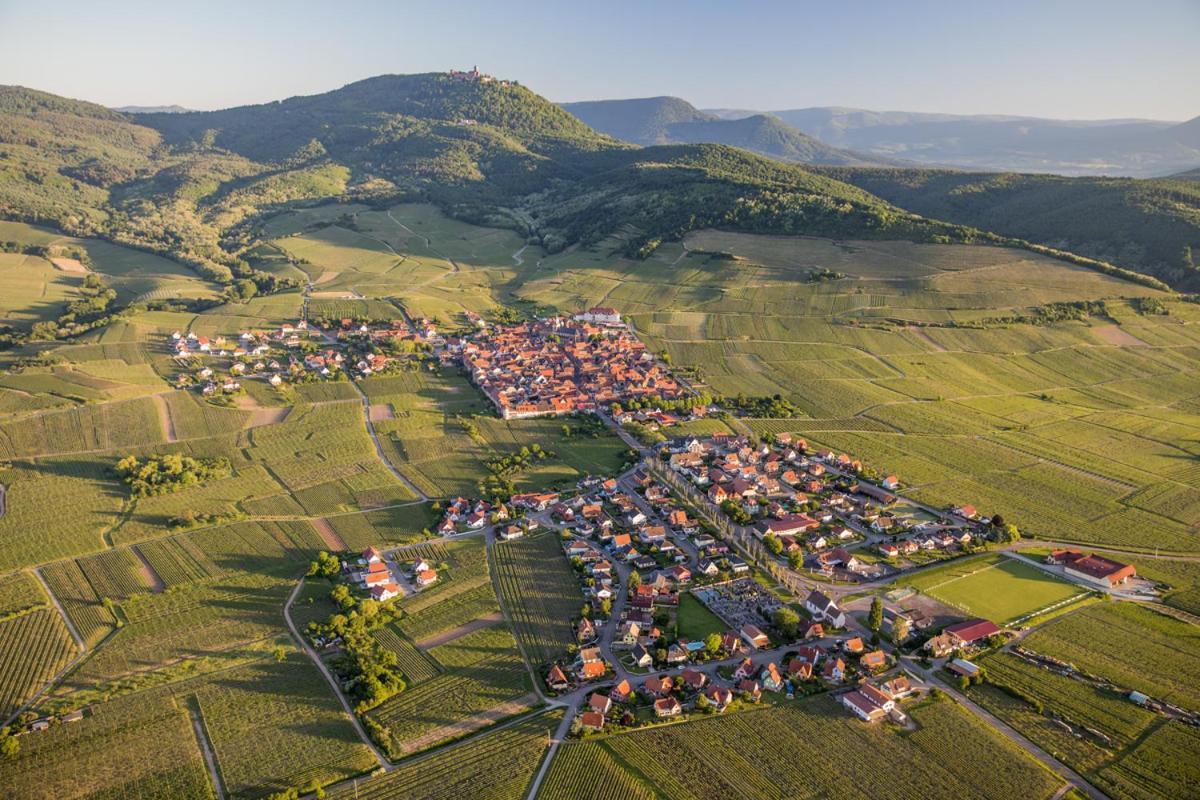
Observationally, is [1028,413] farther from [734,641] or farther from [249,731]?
[249,731]

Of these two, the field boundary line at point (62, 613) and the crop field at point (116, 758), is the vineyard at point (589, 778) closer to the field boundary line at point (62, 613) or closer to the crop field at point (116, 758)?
the crop field at point (116, 758)

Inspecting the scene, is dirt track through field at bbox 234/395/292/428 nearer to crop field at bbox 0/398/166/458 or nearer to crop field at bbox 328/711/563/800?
crop field at bbox 0/398/166/458

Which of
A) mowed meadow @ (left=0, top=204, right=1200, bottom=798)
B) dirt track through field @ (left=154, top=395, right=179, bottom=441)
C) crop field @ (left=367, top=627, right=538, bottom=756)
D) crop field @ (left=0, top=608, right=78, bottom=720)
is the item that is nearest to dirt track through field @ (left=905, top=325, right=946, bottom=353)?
mowed meadow @ (left=0, top=204, right=1200, bottom=798)

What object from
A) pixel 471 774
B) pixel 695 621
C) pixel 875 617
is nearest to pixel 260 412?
pixel 695 621

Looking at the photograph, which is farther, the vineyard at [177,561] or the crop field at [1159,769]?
the vineyard at [177,561]

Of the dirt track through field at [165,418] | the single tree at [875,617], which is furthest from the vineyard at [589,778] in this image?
the dirt track through field at [165,418]

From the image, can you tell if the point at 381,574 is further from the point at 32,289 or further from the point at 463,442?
the point at 32,289

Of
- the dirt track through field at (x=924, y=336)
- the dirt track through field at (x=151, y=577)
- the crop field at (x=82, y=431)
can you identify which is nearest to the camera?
the dirt track through field at (x=151, y=577)

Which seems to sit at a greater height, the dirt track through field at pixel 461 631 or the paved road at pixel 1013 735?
the dirt track through field at pixel 461 631
